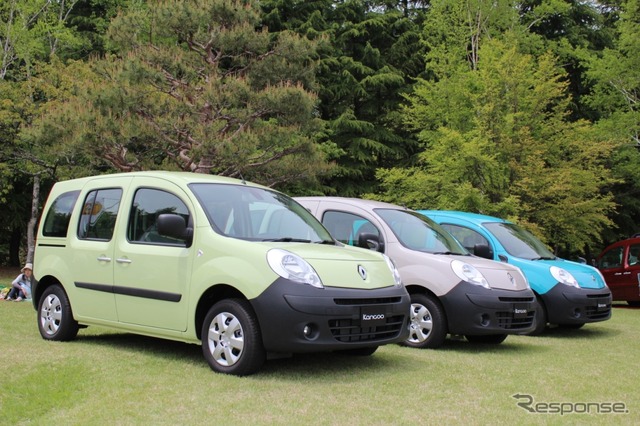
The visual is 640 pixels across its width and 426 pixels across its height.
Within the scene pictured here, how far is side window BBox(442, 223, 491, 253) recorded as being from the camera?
34.5 ft

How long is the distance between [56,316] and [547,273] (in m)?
6.72

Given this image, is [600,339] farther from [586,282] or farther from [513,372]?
[513,372]

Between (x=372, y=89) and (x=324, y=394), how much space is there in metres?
26.9

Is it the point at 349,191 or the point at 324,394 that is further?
the point at 349,191

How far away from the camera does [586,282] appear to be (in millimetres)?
10242

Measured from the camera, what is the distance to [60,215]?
8.20 meters

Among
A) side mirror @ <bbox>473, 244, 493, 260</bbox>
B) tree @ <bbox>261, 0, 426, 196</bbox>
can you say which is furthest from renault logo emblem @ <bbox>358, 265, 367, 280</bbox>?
tree @ <bbox>261, 0, 426, 196</bbox>

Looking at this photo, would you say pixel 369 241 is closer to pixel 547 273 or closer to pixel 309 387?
pixel 309 387

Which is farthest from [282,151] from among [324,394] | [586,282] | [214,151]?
[324,394]

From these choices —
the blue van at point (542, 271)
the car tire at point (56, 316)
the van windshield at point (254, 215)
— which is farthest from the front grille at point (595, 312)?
the car tire at point (56, 316)

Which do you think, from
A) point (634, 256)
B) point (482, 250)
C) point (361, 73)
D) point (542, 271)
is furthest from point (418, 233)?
point (361, 73)

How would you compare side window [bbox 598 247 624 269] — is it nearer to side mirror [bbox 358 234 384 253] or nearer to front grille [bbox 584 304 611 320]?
front grille [bbox 584 304 611 320]

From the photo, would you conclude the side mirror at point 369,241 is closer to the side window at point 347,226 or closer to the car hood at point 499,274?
the side window at point 347,226

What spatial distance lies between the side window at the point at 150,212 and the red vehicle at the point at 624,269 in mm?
13469
